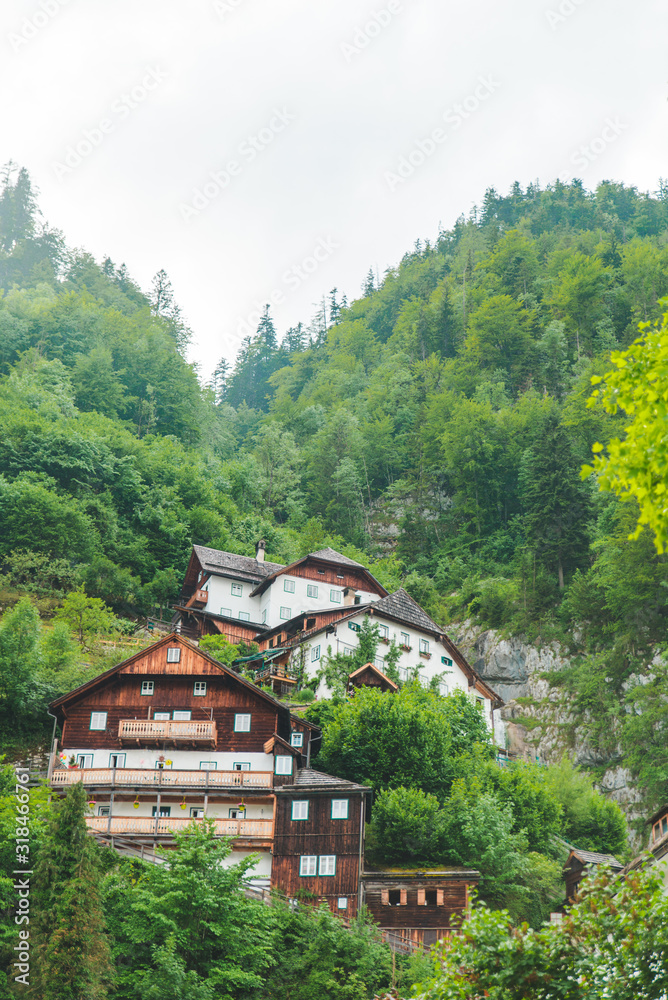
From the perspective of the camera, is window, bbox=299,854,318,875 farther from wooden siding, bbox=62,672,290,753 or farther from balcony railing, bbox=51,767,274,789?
wooden siding, bbox=62,672,290,753

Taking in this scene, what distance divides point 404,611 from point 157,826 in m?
24.2

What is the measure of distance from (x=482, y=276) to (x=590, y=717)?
7302 cm

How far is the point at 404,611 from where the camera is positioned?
5669 centimetres

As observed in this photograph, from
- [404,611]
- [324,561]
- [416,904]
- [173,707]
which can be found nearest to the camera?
[416,904]

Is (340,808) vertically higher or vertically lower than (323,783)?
lower

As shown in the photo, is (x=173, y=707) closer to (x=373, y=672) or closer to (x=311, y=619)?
(x=373, y=672)

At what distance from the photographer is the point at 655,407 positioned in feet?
33.9

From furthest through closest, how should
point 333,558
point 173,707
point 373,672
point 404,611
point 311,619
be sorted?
point 333,558 → point 311,619 → point 404,611 → point 373,672 → point 173,707

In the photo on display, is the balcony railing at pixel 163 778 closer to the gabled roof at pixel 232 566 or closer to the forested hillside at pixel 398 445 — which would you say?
the forested hillside at pixel 398 445

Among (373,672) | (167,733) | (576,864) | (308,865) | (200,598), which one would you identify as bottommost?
(576,864)

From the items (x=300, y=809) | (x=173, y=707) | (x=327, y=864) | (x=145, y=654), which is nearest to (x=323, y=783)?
(x=300, y=809)

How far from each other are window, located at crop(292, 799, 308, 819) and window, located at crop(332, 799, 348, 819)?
1067 millimetres

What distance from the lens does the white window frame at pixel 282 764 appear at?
38.8 meters

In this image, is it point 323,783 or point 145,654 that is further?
point 145,654
